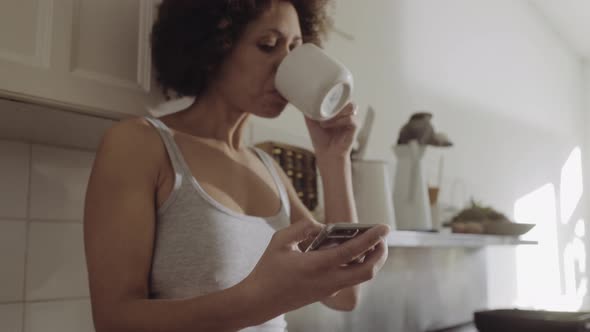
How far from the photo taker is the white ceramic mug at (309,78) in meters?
0.93

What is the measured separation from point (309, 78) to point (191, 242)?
1.00 ft

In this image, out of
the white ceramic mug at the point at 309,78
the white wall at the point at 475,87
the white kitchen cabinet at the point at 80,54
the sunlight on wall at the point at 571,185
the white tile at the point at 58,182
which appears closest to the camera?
the white kitchen cabinet at the point at 80,54

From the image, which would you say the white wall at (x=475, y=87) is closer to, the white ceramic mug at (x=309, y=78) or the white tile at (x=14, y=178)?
the white ceramic mug at (x=309, y=78)

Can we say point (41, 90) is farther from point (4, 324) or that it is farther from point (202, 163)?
point (4, 324)

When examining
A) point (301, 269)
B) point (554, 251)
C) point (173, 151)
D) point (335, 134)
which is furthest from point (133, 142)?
point (554, 251)

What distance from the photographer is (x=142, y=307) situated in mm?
740

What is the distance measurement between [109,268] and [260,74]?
15.4 inches

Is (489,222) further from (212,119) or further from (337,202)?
(212,119)

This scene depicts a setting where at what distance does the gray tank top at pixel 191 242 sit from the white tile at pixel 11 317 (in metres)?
0.30

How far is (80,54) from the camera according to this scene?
0.87 metres

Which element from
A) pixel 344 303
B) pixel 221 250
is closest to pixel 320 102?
pixel 221 250

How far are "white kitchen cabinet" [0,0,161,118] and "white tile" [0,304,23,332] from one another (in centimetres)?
37

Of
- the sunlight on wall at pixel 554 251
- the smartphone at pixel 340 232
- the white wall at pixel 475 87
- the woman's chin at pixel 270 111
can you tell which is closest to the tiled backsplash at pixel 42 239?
the woman's chin at pixel 270 111

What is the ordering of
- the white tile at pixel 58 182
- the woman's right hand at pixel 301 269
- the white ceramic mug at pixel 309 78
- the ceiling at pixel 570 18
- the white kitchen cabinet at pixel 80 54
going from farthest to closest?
the ceiling at pixel 570 18 < the white tile at pixel 58 182 < the white ceramic mug at pixel 309 78 < the white kitchen cabinet at pixel 80 54 < the woman's right hand at pixel 301 269
